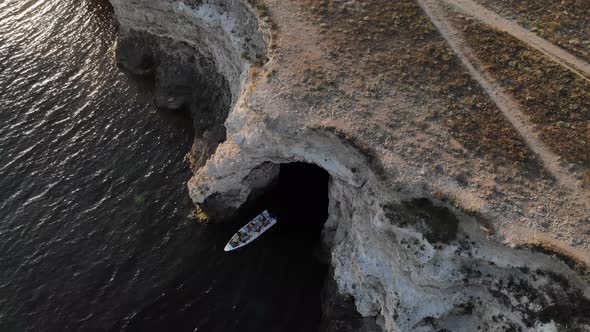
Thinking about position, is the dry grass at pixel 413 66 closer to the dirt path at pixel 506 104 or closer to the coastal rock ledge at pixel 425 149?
the coastal rock ledge at pixel 425 149

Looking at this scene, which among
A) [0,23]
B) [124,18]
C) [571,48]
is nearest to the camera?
[571,48]

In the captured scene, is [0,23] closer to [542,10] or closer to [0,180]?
[0,180]

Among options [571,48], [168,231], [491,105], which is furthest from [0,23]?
[571,48]

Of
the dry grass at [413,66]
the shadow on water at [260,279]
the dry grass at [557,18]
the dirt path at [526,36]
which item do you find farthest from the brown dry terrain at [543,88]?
the shadow on water at [260,279]

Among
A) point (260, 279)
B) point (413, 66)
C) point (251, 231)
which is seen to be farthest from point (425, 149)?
point (260, 279)

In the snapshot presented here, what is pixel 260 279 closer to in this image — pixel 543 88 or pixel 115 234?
pixel 115 234

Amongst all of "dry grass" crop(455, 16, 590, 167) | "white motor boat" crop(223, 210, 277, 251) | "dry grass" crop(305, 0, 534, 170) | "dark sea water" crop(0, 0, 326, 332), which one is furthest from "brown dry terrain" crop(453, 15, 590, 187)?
"white motor boat" crop(223, 210, 277, 251)

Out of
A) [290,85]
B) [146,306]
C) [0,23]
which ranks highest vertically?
[0,23]
